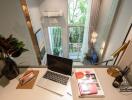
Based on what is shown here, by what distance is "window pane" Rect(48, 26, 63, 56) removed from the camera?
382 centimetres

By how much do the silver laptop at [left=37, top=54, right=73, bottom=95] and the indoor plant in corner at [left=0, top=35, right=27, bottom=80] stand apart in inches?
11.2

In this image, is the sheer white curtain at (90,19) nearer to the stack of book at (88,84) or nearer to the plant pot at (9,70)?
the stack of book at (88,84)

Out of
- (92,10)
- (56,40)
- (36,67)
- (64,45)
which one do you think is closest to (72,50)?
(64,45)

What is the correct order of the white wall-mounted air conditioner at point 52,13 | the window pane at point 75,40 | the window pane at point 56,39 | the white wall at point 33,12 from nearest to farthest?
the white wall at point 33,12, the white wall-mounted air conditioner at point 52,13, the window pane at point 56,39, the window pane at point 75,40

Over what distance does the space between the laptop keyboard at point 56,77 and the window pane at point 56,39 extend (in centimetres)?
281

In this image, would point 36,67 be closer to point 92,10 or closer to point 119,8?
point 119,8

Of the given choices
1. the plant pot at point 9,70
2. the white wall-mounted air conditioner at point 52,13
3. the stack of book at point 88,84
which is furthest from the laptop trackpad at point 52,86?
the white wall-mounted air conditioner at point 52,13

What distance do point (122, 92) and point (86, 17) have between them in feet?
10.2

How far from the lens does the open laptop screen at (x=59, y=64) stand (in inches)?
41.9

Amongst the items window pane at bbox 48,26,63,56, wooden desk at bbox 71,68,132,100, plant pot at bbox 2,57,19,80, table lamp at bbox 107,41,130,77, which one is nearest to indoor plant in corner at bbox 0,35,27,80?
plant pot at bbox 2,57,19,80

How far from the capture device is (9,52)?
984 mm

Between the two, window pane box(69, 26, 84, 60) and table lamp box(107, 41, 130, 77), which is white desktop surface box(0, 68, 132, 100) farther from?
window pane box(69, 26, 84, 60)

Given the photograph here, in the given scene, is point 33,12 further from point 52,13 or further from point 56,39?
point 56,39

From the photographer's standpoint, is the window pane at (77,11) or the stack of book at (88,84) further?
the window pane at (77,11)
